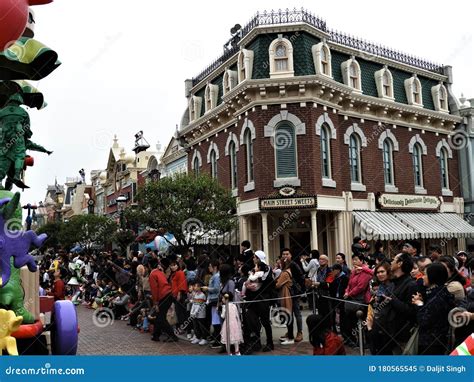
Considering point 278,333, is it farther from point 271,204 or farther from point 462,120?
point 462,120

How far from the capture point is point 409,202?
22.0 metres

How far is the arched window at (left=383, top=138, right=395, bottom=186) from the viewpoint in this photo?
21938 millimetres

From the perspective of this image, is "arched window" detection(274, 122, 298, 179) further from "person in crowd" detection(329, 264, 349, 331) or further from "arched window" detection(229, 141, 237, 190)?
"person in crowd" detection(329, 264, 349, 331)

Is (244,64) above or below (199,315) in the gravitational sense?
above

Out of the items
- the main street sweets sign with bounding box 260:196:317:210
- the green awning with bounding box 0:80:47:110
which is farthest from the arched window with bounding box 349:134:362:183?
the green awning with bounding box 0:80:47:110

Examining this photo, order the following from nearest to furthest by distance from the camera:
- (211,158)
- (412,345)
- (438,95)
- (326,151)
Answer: (412,345)
(326,151)
(211,158)
(438,95)

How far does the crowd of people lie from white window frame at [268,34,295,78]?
24.3 ft

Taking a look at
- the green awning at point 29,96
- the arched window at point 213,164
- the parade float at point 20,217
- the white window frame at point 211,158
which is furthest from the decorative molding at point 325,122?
the parade float at point 20,217

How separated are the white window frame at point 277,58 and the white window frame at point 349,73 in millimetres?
2896

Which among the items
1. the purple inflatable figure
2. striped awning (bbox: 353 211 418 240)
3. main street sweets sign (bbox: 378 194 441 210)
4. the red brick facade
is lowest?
the purple inflatable figure

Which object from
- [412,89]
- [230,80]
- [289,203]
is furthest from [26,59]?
[412,89]

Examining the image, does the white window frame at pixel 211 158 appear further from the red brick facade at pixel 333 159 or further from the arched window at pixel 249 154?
the arched window at pixel 249 154

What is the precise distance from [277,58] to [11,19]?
15.1 meters

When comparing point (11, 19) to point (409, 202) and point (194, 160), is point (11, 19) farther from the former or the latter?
point (194, 160)
